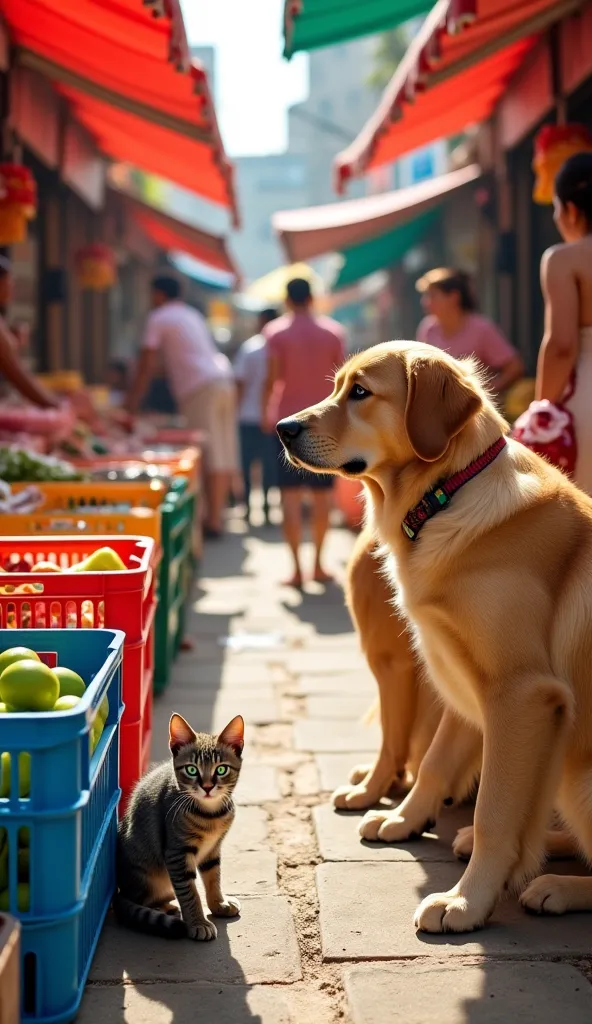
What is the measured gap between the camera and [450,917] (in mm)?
2936

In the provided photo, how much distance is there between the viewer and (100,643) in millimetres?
3010

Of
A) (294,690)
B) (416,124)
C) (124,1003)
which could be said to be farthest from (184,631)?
(416,124)

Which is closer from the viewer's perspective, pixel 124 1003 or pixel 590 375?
pixel 124 1003

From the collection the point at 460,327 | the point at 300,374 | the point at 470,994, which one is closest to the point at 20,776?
the point at 470,994

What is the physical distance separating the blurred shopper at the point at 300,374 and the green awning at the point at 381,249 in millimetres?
7263

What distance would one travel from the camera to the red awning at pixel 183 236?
18.1 metres

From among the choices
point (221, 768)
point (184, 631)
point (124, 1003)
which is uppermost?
point (221, 768)

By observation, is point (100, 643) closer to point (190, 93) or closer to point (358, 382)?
point (358, 382)

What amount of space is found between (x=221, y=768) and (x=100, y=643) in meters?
0.43

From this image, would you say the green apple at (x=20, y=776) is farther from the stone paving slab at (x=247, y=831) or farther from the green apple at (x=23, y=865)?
the stone paving slab at (x=247, y=831)

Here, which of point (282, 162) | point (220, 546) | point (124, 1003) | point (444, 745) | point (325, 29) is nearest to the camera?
point (124, 1003)

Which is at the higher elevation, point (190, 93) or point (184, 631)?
point (190, 93)

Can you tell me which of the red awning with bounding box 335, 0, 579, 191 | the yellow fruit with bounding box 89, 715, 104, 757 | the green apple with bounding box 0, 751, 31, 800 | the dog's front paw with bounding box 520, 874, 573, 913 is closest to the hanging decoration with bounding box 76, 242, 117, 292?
the red awning with bounding box 335, 0, 579, 191

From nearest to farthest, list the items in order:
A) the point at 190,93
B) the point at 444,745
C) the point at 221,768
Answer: the point at 221,768 → the point at 444,745 → the point at 190,93
